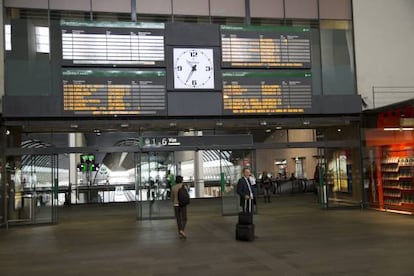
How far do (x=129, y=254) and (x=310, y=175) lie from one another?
23.6m

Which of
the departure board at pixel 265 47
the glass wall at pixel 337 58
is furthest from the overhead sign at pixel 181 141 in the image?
the glass wall at pixel 337 58

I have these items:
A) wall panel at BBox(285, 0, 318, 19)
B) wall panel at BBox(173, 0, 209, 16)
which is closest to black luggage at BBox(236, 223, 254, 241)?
wall panel at BBox(173, 0, 209, 16)

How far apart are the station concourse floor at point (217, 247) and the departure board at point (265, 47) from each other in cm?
512

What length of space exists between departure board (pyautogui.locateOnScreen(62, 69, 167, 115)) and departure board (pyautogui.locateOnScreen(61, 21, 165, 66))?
1.11ft

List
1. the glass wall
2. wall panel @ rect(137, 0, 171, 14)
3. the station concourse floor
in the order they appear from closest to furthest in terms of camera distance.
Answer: the station concourse floor → wall panel @ rect(137, 0, 171, 14) → the glass wall

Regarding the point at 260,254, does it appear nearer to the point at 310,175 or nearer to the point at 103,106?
the point at 103,106

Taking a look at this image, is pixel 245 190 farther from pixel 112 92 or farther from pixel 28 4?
pixel 28 4

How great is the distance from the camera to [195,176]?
85.6 feet

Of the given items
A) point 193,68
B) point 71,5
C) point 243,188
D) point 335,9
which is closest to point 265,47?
point 193,68

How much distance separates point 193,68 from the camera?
16156 mm

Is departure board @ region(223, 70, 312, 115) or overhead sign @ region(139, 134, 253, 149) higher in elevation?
departure board @ region(223, 70, 312, 115)

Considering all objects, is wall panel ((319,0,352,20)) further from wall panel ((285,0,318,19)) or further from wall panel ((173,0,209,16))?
wall panel ((173,0,209,16))

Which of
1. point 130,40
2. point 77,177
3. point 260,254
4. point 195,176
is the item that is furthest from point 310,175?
point 260,254

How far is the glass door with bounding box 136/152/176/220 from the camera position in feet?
56.6
